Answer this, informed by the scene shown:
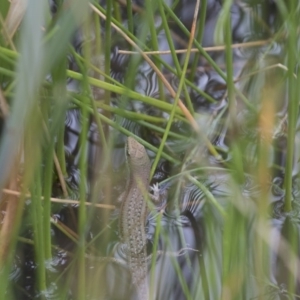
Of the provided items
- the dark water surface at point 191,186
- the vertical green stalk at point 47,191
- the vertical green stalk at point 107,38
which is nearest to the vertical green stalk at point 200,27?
the dark water surface at point 191,186

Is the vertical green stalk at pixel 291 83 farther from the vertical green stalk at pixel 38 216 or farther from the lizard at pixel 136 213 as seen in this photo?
the vertical green stalk at pixel 38 216

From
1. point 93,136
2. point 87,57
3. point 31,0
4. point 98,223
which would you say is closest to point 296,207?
point 98,223

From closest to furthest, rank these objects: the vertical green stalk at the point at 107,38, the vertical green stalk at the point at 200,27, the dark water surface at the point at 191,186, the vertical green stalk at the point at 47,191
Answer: the vertical green stalk at the point at 47,191
the vertical green stalk at the point at 107,38
the dark water surface at the point at 191,186
the vertical green stalk at the point at 200,27

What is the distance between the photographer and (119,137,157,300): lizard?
1.35 metres

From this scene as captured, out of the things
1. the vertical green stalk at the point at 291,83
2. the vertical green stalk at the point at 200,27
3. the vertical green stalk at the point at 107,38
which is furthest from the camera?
the vertical green stalk at the point at 200,27

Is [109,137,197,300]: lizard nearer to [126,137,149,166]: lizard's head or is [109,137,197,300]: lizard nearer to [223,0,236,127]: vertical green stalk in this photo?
[126,137,149,166]: lizard's head

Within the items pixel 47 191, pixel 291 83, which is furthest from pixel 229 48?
pixel 47 191

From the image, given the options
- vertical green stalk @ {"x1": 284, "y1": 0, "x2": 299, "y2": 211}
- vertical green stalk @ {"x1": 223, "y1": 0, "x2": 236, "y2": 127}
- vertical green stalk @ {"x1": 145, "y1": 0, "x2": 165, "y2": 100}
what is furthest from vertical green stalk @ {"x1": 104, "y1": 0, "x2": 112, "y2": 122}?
vertical green stalk @ {"x1": 284, "y1": 0, "x2": 299, "y2": 211}

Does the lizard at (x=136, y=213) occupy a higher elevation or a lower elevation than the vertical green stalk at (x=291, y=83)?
lower

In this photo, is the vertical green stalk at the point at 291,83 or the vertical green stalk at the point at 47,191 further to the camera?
the vertical green stalk at the point at 291,83

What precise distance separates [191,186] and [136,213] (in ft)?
0.60

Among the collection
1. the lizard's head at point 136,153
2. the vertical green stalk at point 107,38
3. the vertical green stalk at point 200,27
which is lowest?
the lizard's head at point 136,153

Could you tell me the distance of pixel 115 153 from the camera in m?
1.71

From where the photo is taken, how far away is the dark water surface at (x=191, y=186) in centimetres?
128
